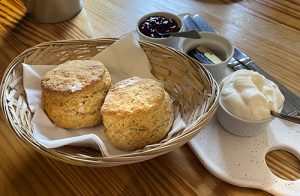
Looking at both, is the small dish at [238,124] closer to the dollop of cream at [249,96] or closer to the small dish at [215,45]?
the dollop of cream at [249,96]

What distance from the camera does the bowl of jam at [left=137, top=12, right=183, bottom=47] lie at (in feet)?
2.96

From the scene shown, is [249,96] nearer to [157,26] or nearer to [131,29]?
[157,26]

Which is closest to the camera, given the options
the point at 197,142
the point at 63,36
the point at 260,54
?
Result: the point at 197,142

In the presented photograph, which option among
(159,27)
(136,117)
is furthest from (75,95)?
(159,27)

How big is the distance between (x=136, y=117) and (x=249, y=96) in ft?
0.81

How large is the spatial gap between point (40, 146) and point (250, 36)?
27.1 inches

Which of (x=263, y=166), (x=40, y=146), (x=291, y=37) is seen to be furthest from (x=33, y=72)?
(x=291, y=37)

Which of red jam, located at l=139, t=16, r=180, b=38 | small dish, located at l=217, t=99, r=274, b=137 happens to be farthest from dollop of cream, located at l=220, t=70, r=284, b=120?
red jam, located at l=139, t=16, r=180, b=38

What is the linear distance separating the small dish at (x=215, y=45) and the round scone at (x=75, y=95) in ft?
0.81

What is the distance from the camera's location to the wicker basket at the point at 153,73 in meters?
0.60

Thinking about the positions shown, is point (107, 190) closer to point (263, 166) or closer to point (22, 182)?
point (22, 182)

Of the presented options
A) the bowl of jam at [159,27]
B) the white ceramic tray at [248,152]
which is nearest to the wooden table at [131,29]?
the white ceramic tray at [248,152]

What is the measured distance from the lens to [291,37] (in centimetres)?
100

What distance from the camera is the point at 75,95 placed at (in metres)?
0.71
